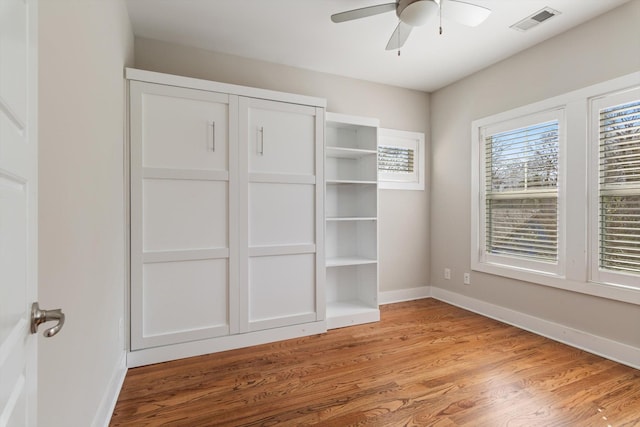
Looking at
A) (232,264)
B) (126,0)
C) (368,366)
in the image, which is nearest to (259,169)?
(232,264)

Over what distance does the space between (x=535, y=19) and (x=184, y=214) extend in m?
3.08

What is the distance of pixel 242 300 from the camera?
2.57 m

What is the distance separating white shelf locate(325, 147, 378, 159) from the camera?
3.09 metres

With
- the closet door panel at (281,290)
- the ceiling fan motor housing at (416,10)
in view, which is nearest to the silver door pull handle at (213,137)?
the closet door panel at (281,290)

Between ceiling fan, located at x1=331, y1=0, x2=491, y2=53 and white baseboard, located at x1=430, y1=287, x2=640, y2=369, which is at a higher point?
ceiling fan, located at x1=331, y1=0, x2=491, y2=53

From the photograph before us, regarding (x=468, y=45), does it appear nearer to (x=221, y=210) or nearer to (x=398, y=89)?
(x=398, y=89)

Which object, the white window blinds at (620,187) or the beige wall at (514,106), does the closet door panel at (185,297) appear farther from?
the white window blinds at (620,187)

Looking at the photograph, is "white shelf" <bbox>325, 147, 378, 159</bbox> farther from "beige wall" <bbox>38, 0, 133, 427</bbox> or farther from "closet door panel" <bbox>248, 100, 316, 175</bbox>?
"beige wall" <bbox>38, 0, 133, 427</bbox>

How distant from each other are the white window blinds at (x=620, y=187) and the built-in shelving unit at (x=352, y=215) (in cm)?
179

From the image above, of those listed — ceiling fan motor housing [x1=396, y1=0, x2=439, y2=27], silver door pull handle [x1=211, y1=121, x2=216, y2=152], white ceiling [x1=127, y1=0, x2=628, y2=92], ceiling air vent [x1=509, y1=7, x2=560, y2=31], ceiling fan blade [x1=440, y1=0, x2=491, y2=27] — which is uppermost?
white ceiling [x1=127, y1=0, x2=628, y2=92]

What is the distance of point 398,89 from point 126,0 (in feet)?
9.27

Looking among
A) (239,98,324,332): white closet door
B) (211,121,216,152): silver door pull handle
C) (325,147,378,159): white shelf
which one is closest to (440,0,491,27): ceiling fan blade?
(239,98,324,332): white closet door

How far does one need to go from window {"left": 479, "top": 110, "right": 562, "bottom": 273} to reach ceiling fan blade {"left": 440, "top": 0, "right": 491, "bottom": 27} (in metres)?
1.26

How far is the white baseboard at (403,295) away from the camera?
3781mm
